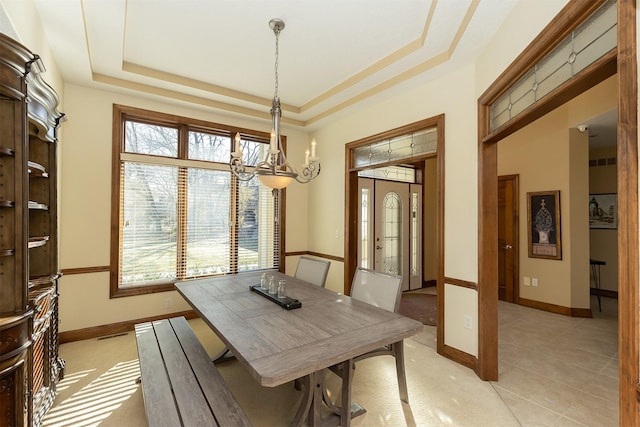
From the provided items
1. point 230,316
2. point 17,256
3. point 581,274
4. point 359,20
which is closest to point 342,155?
point 359,20

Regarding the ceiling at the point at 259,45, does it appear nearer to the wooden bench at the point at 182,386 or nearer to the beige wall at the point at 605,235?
the beige wall at the point at 605,235

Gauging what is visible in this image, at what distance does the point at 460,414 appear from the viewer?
6.63 ft

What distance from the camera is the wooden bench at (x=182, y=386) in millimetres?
1367

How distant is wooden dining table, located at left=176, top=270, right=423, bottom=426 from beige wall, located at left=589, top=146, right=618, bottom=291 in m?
5.54

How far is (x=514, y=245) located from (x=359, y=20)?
436cm

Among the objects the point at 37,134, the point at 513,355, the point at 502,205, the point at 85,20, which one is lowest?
the point at 513,355

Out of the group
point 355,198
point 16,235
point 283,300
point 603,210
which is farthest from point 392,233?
point 16,235

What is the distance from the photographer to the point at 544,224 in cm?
440

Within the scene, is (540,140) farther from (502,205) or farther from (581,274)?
(581,274)

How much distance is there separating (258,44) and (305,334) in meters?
2.57

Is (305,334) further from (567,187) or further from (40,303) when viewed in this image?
(567,187)

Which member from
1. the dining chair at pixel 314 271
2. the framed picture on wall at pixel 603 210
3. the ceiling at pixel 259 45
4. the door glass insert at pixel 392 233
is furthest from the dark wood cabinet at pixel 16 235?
the framed picture on wall at pixel 603 210

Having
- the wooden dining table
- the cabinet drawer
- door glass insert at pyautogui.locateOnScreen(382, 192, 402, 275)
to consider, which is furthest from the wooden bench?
door glass insert at pyautogui.locateOnScreen(382, 192, 402, 275)

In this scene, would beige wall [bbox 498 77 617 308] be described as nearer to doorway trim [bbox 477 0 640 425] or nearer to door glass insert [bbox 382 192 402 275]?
door glass insert [bbox 382 192 402 275]
